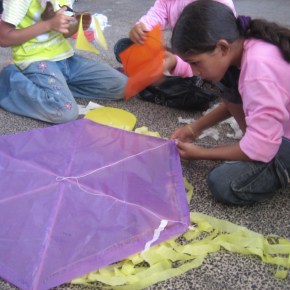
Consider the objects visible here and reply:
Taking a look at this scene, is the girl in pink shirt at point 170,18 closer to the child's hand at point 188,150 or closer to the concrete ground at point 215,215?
the concrete ground at point 215,215

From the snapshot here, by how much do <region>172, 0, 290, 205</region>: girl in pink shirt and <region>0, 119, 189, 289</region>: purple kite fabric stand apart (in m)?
0.13

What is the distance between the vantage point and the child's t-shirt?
1118 millimetres

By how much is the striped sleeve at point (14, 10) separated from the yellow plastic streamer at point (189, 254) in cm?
81

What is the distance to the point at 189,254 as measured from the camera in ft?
2.20

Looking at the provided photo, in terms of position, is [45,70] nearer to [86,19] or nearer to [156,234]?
[86,19]

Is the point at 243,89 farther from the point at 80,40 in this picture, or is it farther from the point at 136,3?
the point at 136,3

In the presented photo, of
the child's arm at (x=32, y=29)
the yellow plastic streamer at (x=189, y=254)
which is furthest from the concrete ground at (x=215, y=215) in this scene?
the child's arm at (x=32, y=29)

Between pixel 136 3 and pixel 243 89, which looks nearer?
pixel 243 89

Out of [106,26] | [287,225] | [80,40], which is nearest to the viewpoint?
[287,225]

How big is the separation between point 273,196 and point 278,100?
9.7 inches

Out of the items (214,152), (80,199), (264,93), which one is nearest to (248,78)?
(264,93)

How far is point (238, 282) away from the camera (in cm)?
62

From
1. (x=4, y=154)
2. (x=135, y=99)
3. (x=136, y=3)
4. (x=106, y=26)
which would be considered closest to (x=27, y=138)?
(x=4, y=154)

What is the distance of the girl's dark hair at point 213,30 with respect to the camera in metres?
0.68
